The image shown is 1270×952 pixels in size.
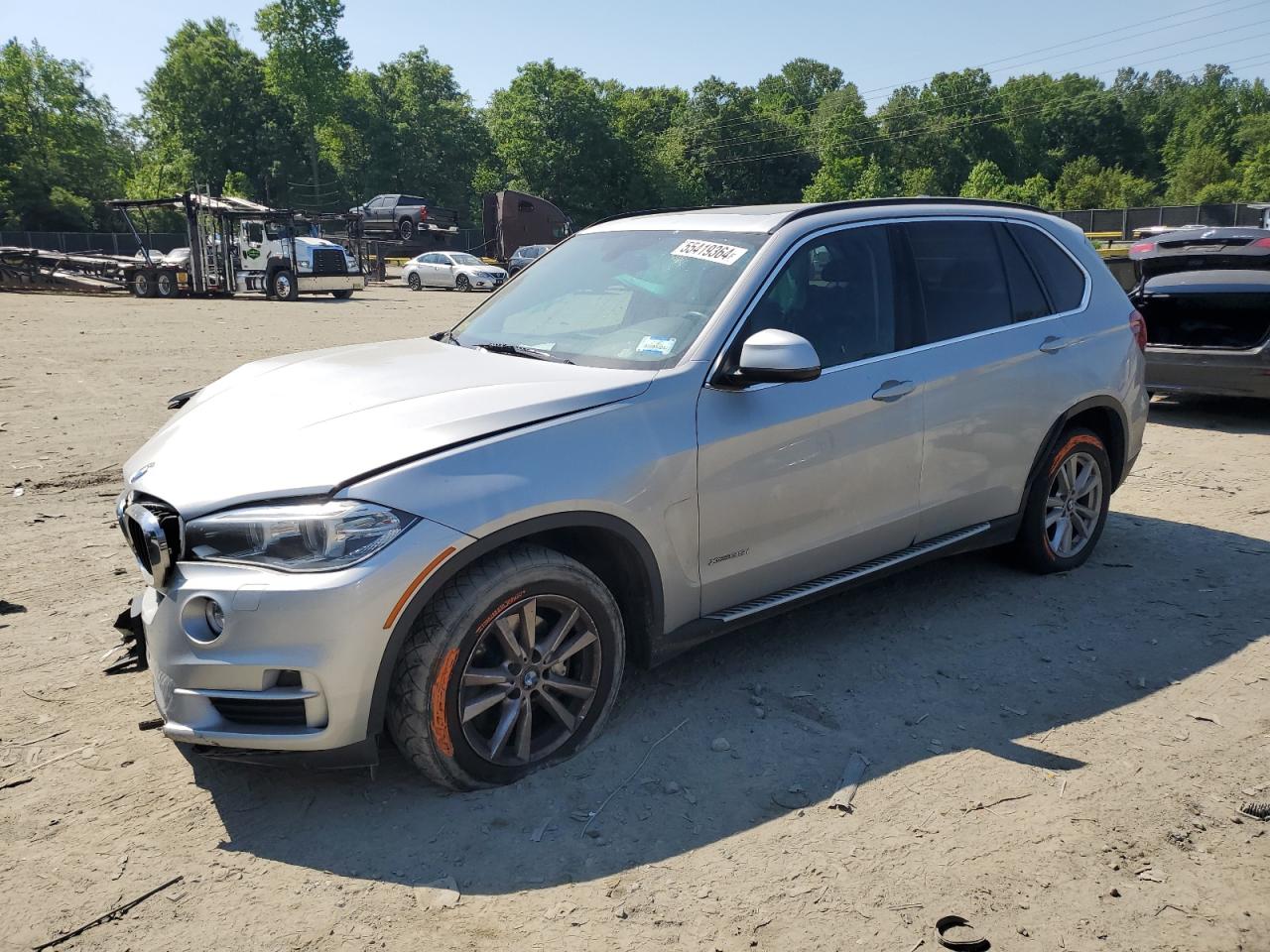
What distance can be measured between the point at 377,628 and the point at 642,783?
105cm

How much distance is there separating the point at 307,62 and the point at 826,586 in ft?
309

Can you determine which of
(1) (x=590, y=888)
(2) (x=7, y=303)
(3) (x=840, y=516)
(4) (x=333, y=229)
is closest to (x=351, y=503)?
(1) (x=590, y=888)

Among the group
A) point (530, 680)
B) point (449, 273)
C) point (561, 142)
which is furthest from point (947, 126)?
point (530, 680)

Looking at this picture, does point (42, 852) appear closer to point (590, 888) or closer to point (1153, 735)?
point (590, 888)

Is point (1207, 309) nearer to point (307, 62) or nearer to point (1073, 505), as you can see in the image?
point (1073, 505)

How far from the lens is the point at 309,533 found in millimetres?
2881

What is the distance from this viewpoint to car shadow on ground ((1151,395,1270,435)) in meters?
9.25

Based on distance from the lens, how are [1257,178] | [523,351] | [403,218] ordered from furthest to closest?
1. [1257,178]
2. [403,218]
3. [523,351]

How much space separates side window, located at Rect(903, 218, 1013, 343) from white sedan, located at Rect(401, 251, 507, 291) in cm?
3689

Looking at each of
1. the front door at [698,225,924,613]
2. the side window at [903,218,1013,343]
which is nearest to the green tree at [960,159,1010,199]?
the side window at [903,218,1013,343]

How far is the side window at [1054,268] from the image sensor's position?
5066 millimetres

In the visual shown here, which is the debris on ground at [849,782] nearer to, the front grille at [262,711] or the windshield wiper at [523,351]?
the front grille at [262,711]

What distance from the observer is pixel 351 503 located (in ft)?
9.44

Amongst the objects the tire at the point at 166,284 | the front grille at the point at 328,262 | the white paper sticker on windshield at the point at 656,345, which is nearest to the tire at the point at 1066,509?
the white paper sticker on windshield at the point at 656,345
